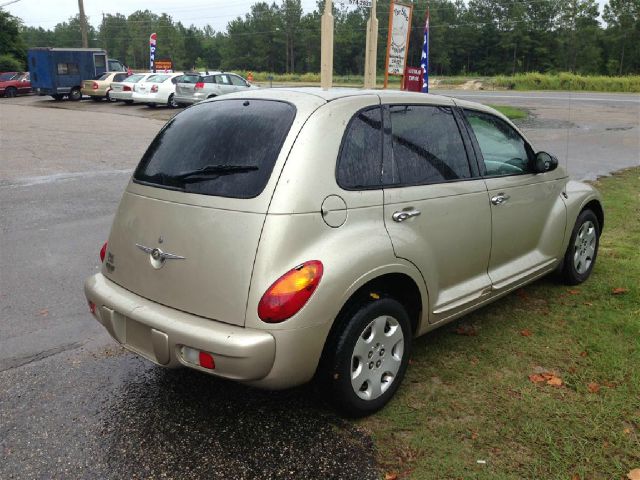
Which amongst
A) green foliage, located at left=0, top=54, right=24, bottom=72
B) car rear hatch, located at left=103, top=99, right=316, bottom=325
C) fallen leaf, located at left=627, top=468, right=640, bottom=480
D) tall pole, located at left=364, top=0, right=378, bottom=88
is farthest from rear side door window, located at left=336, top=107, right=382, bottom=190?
green foliage, located at left=0, top=54, right=24, bottom=72

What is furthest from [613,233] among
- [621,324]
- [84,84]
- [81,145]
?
[84,84]

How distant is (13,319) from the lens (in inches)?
173

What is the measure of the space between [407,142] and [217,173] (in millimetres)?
1155

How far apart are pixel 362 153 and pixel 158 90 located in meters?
24.8

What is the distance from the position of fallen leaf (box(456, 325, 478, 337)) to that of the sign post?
27.2 feet

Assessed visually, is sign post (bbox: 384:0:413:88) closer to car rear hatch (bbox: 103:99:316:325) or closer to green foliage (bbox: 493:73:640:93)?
car rear hatch (bbox: 103:99:316:325)

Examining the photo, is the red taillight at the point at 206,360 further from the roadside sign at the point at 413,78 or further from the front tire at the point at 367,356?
the roadside sign at the point at 413,78

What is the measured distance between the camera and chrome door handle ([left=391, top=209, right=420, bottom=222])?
124 inches

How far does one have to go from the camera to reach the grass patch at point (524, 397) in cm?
278

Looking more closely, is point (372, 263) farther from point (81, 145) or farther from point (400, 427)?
point (81, 145)

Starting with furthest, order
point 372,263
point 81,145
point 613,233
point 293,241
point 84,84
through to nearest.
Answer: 1. point 84,84
2. point 81,145
3. point 613,233
4. point 372,263
5. point 293,241

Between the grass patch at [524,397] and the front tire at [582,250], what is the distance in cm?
19

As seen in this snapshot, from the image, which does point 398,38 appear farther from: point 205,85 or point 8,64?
point 8,64

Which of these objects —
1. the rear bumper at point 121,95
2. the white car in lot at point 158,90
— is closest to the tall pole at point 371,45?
the white car in lot at point 158,90
